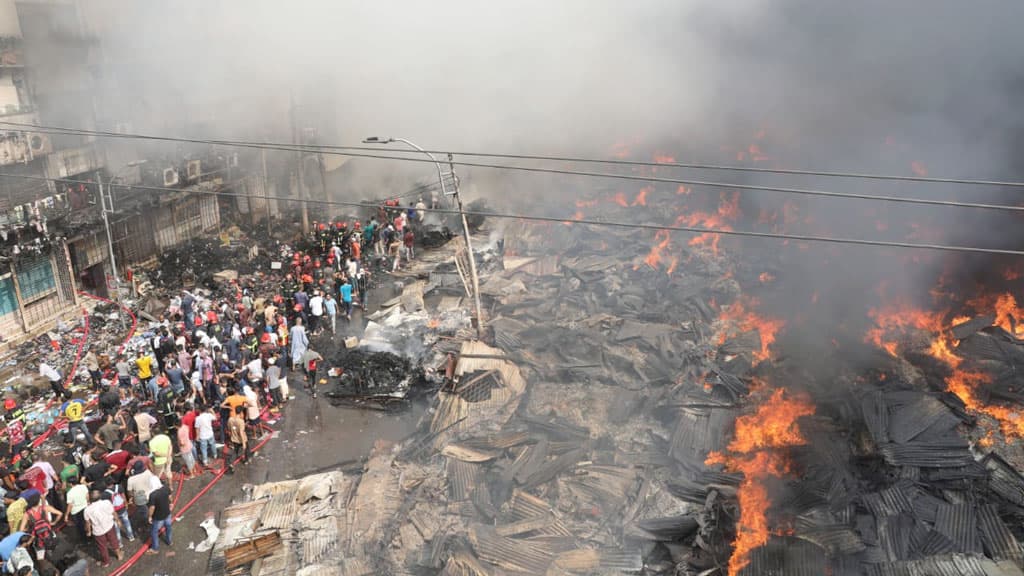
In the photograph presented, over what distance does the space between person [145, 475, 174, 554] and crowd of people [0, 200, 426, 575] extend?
19 mm

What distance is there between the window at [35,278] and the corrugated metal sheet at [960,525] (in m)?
20.4

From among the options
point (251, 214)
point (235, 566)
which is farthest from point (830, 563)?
point (251, 214)

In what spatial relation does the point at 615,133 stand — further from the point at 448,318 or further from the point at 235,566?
the point at 235,566

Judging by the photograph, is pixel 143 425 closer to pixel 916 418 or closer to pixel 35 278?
pixel 35 278

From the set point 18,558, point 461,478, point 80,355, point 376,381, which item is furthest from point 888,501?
point 80,355

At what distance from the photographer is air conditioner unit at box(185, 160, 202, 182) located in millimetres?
22058

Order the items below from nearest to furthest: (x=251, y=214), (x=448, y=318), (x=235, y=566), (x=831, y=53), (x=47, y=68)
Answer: (x=235, y=566) < (x=448, y=318) < (x=47, y=68) < (x=831, y=53) < (x=251, y=214)

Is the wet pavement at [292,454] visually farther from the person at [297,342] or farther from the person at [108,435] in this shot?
the person at [108,435]

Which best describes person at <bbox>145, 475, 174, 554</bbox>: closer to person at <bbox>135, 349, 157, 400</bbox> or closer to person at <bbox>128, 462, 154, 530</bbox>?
person at <bbox>128, 462, 154, 530</bbox>

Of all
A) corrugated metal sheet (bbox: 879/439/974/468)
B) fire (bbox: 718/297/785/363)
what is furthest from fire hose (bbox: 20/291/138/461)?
corrugated metal sheet (bbox: 879/439/974/468)

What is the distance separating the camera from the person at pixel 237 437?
11211mm

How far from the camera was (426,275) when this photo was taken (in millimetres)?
19516

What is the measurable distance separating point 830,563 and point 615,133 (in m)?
21.0

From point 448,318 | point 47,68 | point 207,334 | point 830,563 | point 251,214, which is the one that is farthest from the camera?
point 251,214
